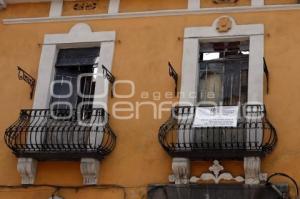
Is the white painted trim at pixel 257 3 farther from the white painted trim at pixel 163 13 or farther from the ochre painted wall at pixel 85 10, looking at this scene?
the ochre painted wall at pixel 85 10

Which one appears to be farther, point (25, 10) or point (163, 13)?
point (25, 10)

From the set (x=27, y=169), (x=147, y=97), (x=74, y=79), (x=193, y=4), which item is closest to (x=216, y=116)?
(x=147, y=97)

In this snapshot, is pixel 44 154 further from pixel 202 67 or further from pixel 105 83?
pixel 202 67

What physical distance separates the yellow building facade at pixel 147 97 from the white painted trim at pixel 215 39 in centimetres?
2

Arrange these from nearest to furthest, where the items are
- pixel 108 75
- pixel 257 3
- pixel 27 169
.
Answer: pixel 27 169 → pixel 108 75 → pixel 257 3

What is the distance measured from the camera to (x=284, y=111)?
35.8ft

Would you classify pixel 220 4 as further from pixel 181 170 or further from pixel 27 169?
pixel 27 169

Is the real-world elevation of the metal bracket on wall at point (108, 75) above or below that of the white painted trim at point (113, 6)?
below

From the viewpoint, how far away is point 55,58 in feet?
41.3

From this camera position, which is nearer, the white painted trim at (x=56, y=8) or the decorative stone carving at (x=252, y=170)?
the decorative stone carving at (x=252, y=170)

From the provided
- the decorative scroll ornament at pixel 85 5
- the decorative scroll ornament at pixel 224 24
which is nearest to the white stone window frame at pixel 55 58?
the decorative scroll ornament at pixel 85 5

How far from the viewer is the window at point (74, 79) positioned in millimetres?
12227

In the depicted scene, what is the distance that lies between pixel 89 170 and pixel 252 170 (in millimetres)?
2889

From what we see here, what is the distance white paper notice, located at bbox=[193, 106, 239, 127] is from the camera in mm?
10805
